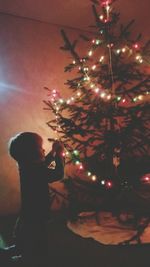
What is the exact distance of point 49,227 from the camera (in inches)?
207

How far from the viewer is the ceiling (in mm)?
5441

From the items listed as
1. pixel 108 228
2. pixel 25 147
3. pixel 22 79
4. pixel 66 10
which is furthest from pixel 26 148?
pixel 66 10

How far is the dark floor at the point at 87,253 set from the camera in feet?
12.8

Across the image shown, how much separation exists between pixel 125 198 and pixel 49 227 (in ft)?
4.11

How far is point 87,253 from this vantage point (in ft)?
13.9

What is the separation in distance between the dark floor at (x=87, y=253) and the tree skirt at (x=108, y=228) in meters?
0.14

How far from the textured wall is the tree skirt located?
3.88ft

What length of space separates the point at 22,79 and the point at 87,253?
3045mm

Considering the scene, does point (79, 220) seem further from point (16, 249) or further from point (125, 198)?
point (16, 249)

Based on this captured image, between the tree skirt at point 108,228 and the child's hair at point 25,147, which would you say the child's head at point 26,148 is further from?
the tree skirt at point 108,228

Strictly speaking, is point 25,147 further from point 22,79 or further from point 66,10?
point 66,10

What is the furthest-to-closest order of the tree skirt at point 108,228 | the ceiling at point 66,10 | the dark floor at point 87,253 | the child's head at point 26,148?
the ceiling at point 66,10 < the tree skirt at point 108,228 < the dark floor at point 87,253 < the child's head at point 26,148

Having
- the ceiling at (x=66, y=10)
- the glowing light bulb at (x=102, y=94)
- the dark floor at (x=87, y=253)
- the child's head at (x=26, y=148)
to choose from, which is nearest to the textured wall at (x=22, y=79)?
the ceiling at (x=66, y=10)

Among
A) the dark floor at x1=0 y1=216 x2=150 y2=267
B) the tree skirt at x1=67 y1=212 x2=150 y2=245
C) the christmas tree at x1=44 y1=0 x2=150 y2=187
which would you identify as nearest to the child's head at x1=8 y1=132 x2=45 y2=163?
the dark floor at x1=0 y1=216 x2=150 y2=267
